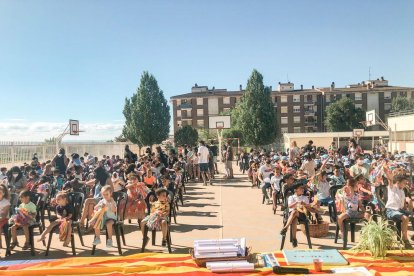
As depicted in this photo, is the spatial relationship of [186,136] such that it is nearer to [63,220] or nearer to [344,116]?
[344,116]

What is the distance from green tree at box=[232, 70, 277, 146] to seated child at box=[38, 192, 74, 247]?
5352 cm

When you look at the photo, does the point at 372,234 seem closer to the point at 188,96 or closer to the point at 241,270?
the point at 241,270

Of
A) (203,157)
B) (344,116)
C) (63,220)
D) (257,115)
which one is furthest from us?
(344,116)

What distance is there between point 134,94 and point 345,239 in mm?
58647

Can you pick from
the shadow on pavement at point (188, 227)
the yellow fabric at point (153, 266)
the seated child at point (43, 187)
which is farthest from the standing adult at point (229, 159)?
the yellow fabric at point (153, 266)

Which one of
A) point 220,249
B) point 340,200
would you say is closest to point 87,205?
point 220,249

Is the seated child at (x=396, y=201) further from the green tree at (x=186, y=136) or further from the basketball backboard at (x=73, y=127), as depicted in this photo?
the green tree at (x=186, y=136)

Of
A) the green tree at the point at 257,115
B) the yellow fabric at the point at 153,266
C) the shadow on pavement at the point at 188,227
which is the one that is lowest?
the shadow on pavement at the point at 188,227

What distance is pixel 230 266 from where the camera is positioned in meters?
4.98

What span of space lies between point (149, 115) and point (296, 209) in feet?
181

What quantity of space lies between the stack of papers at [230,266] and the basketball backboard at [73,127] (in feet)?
77.9

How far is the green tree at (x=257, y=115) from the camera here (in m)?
60.0

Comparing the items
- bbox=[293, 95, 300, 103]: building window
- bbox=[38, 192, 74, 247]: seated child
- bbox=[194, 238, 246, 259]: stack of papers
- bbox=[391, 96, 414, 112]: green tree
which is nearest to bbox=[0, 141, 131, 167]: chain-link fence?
bbox=[38, 192, 74, 247]: seated child

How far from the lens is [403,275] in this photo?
472cm
